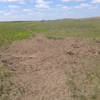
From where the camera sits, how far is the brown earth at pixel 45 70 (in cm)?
562

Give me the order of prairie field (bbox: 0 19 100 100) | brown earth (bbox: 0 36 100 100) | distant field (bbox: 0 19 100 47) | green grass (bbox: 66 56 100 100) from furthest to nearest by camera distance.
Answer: distant field (bbox: 0 19 100 47), brown earth (bbox: 0 36 100 100), prairie field (bbox: 0 19 100 100), green grass (bbox: 66 56 100 100)

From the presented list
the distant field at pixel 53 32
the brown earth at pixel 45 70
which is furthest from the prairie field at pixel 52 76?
the distant field at pixel 53 32

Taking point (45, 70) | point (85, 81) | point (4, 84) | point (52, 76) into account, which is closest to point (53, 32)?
point (45, 70)

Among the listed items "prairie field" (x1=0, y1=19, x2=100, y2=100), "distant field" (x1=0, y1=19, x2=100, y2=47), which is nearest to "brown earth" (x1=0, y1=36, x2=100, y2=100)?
"prairie field" (x1=0, y1=19, x2=100, y2=100)

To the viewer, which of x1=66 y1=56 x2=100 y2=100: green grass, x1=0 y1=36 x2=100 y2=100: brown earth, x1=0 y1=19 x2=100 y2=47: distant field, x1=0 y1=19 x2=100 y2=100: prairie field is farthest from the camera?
x1=0 y1=19 x2=100 y2=47: distant field

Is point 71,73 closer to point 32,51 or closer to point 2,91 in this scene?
point 2,91

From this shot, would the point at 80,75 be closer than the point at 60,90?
No

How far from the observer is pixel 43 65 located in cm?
833

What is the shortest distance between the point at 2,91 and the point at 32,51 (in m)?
5.55

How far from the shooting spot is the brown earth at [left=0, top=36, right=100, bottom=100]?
562 cm

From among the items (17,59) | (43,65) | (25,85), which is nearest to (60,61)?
(43,65)

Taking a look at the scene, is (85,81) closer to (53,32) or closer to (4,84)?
(4,84)

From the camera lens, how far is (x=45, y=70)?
7703 mm

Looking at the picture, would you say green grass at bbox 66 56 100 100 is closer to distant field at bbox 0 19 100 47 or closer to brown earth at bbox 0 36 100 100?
brown earth at bbox 0 36 100 100
